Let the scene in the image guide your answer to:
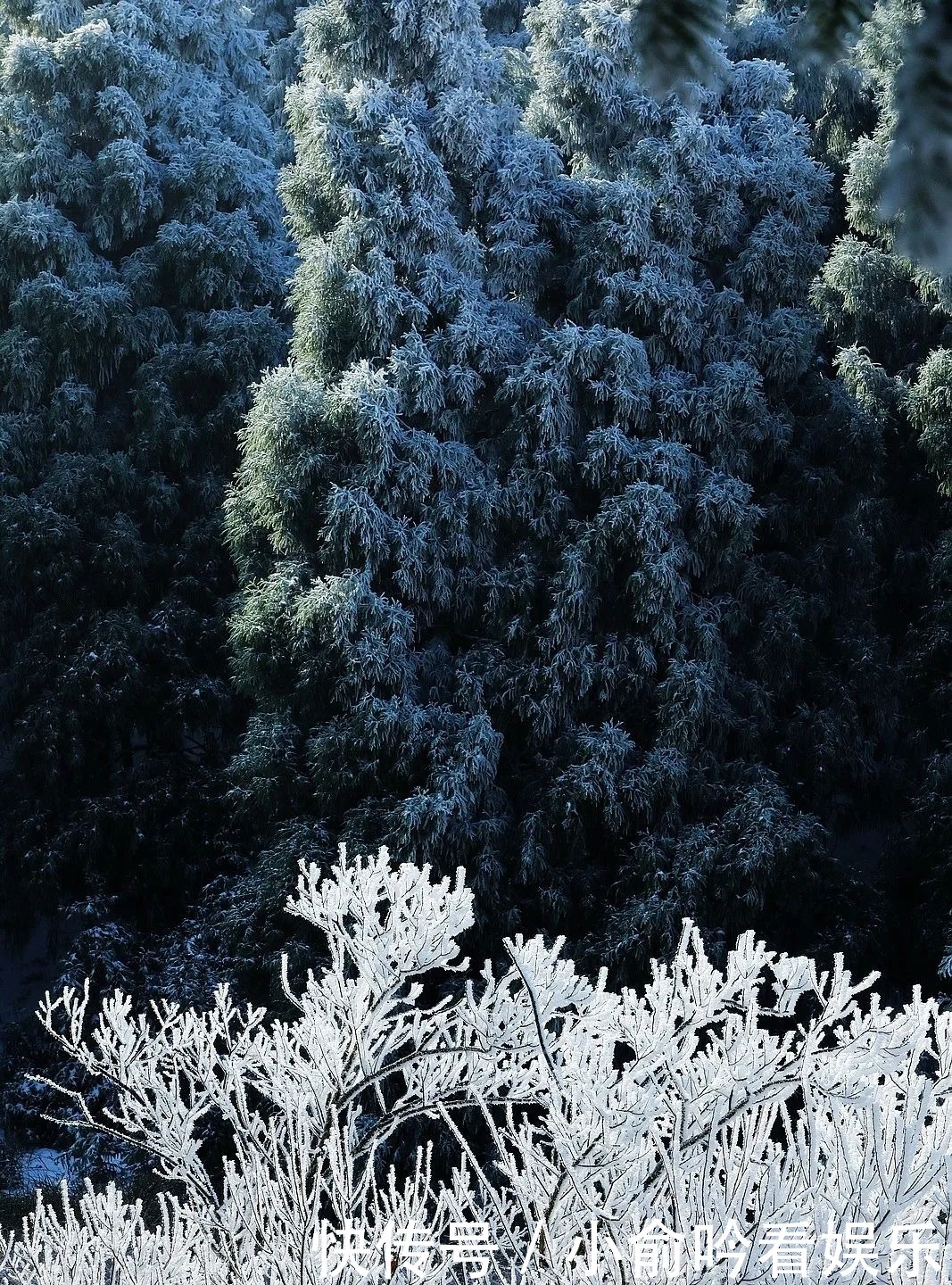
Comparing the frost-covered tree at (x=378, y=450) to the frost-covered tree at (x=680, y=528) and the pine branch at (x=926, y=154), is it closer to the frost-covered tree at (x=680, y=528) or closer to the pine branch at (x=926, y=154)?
the frost-covered tree at (x=680, y=528)

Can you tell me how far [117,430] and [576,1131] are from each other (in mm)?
9629

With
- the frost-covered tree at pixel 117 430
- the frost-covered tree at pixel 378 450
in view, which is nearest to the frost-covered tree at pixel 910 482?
the frost-covered tree at pixel 378 450

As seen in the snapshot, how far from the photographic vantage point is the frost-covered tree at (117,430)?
10430 mm

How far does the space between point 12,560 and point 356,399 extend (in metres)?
4.01

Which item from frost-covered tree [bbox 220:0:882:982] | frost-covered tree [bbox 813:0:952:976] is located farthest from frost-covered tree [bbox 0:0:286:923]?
frost-covered tree [bbox 813:0:952:976]

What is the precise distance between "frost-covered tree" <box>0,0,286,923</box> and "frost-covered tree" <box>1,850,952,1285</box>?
669cm

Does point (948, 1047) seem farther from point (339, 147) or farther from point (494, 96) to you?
point (494, 96)

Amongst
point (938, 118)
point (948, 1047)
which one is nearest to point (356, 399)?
point (948, 1047)

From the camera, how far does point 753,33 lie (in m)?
10.3

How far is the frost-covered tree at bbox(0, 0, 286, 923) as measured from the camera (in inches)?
411

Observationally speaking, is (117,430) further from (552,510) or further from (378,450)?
(552,510)

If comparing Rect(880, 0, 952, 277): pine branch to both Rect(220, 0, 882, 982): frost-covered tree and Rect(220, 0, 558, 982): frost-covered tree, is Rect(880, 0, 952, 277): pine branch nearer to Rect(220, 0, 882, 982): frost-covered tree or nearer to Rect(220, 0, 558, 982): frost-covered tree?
Rect(220, 0, 882, 982): frost-covered tree

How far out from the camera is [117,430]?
37.4ft

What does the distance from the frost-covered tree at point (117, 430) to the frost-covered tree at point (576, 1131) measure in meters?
6.69
